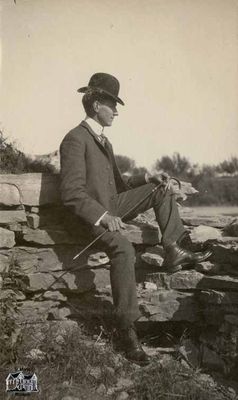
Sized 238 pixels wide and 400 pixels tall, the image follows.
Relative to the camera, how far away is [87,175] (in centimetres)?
487

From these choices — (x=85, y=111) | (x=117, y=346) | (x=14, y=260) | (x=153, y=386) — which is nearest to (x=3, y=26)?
(x=85, y=111)

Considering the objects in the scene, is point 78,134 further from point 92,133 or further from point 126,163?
point 126,163

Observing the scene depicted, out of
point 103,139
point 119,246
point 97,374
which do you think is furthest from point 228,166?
point 97,374

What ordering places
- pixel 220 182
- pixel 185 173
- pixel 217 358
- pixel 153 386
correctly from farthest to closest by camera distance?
pixel 185 173, pixel 220 182, pixel 217 358, pixel 153 386

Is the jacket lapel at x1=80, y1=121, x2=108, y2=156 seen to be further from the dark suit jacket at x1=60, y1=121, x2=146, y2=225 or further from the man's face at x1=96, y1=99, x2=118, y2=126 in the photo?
the man's face at x1=96, y1=99, x2=118, y2=126

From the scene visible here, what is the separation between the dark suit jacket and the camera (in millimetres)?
4570

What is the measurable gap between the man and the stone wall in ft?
0.67

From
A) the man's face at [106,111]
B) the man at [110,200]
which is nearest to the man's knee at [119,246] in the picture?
the man at [110,200]

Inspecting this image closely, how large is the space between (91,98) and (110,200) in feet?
3.76

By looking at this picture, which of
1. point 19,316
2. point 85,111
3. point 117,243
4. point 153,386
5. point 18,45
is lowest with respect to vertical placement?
point 153,386

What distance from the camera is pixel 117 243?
4.45 m

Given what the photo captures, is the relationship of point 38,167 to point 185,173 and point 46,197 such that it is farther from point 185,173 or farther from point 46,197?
point 185,173

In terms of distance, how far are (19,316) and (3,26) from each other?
120 inches

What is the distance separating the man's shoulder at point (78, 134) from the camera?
15.7 feet
